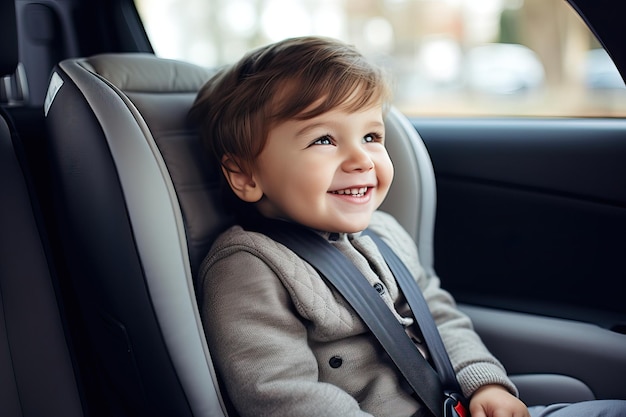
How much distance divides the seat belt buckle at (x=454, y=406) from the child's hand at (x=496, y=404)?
0.05 ft

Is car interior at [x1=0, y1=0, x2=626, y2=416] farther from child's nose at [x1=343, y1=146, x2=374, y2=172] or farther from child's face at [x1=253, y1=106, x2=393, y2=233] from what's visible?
child's nose at [x1=343, y1=146, x2=374, y2=172]

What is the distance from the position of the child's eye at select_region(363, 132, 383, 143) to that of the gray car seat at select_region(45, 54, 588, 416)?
306 mm

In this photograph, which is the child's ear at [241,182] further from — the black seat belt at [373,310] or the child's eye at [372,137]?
the child's eye at [372,137]

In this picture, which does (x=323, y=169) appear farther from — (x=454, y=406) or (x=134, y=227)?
(x=454, y=406)

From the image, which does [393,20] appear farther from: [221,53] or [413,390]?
[413,390]

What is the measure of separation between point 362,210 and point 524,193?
72cm

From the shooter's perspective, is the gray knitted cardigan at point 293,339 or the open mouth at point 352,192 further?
the open mouth at point 352,192

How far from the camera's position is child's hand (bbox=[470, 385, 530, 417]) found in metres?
1.21

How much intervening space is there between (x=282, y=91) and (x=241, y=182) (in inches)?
7.4

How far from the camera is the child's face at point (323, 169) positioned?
119 centimetres

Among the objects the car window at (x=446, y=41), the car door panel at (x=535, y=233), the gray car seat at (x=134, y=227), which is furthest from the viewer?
the car window at (x=446, y=41)

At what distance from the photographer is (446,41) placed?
15.4 feet

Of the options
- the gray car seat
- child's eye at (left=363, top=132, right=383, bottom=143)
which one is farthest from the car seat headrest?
child's eye at (left=363, top=132, right=383, bottom=143)

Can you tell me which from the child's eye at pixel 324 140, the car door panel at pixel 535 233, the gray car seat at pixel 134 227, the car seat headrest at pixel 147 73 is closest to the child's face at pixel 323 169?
the child's eye at pixel 324 140
